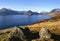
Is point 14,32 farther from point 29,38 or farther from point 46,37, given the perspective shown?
point 46,37

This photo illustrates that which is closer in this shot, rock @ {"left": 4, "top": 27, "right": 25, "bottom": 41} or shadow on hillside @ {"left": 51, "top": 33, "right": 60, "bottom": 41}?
rock @ {"left": 4, "top": 27, "right": 25, "bottom": 41}

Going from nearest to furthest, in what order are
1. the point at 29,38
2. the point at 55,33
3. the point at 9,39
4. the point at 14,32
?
the point at 9,39
the point at 14,32
the point at 29,38
the point at 55,33

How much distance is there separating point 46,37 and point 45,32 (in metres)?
1.44

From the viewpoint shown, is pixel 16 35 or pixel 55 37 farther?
pixel 55 37

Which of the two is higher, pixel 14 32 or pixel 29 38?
pixel 14 32

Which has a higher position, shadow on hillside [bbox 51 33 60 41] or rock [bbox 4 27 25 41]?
rock [bbox 4 27 25 41]

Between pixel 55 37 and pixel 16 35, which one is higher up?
pixel 16 35

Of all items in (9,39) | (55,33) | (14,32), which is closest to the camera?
(9,39)

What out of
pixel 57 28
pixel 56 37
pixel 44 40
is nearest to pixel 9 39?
pixel 44 40

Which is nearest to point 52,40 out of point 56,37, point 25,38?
point 56,37

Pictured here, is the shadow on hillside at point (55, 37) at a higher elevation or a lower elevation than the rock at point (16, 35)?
lower

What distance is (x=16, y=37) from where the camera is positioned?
37.4 m

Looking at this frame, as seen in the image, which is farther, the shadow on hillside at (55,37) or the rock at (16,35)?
the shadow on hillside at (55,37)

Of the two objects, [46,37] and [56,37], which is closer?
[46,37]
